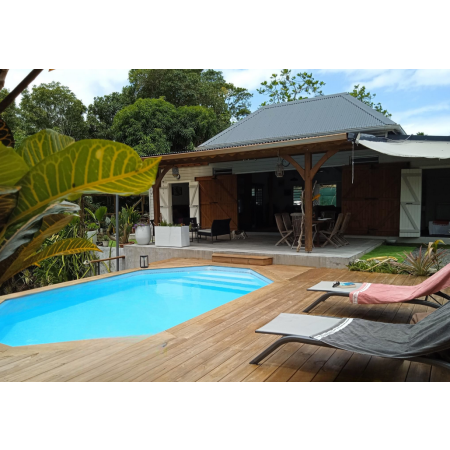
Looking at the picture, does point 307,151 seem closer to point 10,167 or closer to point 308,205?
point 308,205

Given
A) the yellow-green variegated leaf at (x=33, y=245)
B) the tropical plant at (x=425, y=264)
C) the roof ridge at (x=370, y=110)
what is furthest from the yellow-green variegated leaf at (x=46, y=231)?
the roof ridge at (x=370, y=110)

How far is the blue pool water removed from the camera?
493 centimetres

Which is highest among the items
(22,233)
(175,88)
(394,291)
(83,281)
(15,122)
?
(175,88)

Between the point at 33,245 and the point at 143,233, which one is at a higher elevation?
the point at 33,245

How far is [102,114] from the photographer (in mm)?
22375

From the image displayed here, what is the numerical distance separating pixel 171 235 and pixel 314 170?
13.4 ft

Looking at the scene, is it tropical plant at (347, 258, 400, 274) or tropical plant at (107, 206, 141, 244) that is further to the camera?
tropical plant at (107, 206, 141, 244)

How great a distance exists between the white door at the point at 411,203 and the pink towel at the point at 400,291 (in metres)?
6.69

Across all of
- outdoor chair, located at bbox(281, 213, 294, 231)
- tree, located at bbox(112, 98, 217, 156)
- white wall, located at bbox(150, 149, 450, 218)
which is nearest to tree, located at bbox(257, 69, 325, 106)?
tree, located at bbox(112, 98, 217, 156)

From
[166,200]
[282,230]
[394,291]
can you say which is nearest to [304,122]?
[282,230]

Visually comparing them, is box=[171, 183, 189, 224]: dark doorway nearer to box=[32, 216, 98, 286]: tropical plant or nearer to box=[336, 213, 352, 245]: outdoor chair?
box=[32, 216, 98, 286]: tropical plant

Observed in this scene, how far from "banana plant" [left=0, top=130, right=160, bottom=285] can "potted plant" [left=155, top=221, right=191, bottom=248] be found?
8724 millimetres

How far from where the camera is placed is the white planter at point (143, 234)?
10.2m

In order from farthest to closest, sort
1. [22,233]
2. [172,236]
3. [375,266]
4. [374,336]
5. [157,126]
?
[157,126], [172,236], [375,266], [374,336], [22,233]
